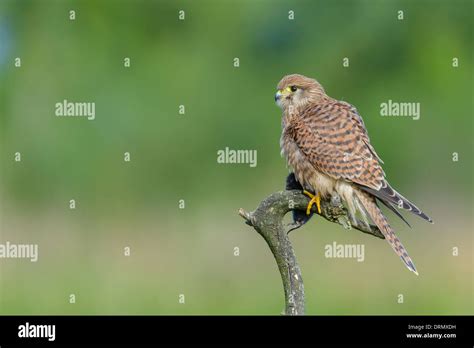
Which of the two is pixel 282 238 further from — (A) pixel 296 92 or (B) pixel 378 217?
(A) pixel 296 92

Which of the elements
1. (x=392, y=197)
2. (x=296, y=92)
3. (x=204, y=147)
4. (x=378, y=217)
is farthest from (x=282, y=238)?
(x=204, y=147)

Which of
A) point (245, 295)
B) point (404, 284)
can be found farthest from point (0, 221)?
point (404, 284)

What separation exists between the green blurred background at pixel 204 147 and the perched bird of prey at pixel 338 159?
3112mm

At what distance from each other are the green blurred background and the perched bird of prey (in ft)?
10.2

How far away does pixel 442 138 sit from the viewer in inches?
468

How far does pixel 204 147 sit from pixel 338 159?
6.65 m

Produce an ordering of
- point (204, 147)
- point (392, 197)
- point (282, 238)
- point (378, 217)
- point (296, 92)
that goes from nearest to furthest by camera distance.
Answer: point (282, 238), point (392, 197), point (378, 217), point (296, 92), point (204, 147)

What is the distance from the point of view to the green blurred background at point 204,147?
9.05 meters

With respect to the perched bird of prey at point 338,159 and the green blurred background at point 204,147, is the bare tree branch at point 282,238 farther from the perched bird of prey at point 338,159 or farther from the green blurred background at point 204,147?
the green blurred background at point 204,147

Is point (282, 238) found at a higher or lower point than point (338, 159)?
lower

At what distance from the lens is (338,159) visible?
205 inches

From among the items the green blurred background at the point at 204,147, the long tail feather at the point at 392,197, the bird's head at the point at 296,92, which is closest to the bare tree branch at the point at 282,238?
the long tail feather at the point at 392,197

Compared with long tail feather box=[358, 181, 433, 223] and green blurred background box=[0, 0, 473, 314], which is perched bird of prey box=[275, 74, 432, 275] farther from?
green blurred background box=[0, 0, 473, 314]

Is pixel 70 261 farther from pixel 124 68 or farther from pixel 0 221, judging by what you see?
pixel 124 68
